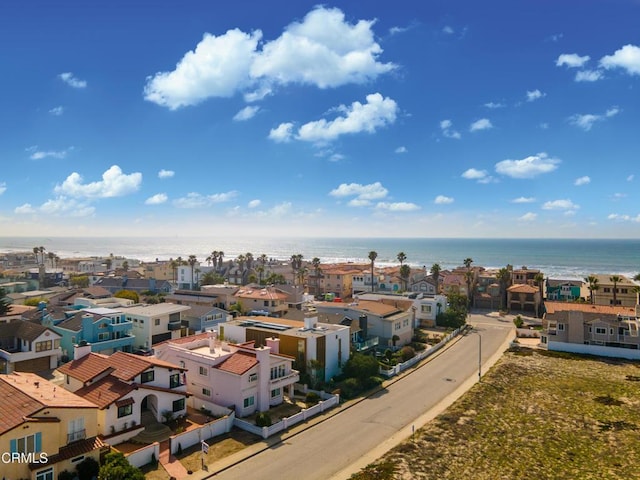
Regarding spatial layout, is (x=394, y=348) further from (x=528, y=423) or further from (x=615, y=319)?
(x=615, y=319)

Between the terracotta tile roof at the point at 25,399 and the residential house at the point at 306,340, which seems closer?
the terracotta tile roof at the point at 25,399

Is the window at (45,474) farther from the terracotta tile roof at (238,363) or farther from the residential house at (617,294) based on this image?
the residential house at (617,294)

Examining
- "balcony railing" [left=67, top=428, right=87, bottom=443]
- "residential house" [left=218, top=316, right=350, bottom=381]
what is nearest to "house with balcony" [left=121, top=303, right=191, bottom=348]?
"residential house" [left=218, top=316, right=350, bottom=381]

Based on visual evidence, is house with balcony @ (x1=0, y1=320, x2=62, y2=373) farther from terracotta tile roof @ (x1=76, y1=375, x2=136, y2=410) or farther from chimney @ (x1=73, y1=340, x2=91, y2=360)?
terracotta tile roof @ (x1=76, y1=375, x2=136, y2=410)

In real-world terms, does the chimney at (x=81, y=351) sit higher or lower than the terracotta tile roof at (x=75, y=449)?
higher

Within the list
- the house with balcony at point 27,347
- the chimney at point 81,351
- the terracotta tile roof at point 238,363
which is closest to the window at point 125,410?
the terracotta tile roof at point 238,363

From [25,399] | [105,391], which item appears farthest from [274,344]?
[25,399]

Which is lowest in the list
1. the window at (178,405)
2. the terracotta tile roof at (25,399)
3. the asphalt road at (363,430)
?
the asphalt road at (363,430)
